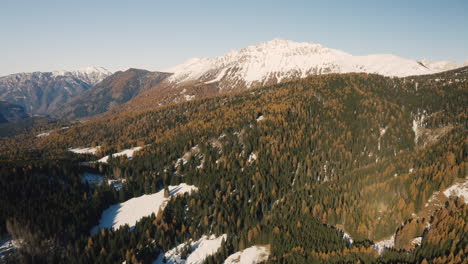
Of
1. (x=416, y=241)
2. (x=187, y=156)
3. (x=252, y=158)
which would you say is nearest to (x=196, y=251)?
(x=416, y=241)

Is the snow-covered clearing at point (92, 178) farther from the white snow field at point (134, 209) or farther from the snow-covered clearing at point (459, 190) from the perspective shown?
the snow-covered clearing at point (459, 190)

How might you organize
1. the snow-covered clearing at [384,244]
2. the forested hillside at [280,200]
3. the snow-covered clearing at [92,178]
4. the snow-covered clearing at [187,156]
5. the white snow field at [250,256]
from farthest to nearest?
the snow-covered clearing at [187,156] → the snow-covered clearing at [92,178] → the white snow field at [250,256] → the forested hillside at [280,200] → the snow-covered clearing at [384,244]

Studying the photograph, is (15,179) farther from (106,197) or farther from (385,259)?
(385,259)

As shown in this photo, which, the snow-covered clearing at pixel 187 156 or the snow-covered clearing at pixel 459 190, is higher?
the snow-covered clearing at pixel 459 190

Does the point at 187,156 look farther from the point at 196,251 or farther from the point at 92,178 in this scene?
the point at 196,251

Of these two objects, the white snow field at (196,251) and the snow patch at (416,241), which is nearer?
the snow patch at (416,241)

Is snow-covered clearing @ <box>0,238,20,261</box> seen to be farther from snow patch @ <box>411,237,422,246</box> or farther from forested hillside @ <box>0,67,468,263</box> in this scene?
snow patch @ <box>411,237,422,246</box>

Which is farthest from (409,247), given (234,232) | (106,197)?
(106,197)

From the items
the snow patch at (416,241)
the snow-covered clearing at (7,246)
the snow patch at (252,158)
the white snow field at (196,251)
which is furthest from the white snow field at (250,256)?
the snow patch at (252,158)
